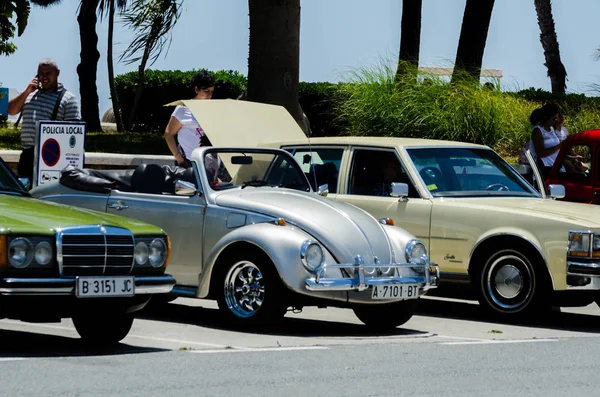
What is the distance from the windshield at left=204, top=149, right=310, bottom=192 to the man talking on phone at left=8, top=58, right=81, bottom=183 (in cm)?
346

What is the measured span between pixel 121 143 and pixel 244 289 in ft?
50.0

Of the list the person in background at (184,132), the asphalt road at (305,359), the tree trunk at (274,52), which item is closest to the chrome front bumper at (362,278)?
the asphalt road at (305,359)

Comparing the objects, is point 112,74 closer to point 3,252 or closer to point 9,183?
point 9,183

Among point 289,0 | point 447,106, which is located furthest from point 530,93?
point 289,0

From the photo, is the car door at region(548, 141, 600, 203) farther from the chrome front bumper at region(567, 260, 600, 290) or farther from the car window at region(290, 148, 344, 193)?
the chrome front bumper at region(567, 260, 600, 290)

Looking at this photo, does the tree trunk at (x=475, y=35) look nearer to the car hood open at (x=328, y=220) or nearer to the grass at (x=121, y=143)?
the grass at (x=121, y=143)

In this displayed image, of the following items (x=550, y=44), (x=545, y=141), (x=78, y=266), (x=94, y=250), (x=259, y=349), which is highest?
(x=550, y=44)

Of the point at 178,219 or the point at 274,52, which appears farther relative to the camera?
the point at 274,52

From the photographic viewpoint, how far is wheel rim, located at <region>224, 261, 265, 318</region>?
33.3 ft

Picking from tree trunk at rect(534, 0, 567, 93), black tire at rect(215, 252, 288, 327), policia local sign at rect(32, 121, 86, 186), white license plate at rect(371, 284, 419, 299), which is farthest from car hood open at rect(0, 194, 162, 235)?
tree trunk at rect(534, 0, 567, 93)

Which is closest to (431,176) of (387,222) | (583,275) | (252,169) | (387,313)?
(387,222)

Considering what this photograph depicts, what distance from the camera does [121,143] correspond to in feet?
82.3

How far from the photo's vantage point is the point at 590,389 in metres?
7.65

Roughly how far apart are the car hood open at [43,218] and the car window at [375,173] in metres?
3.79
